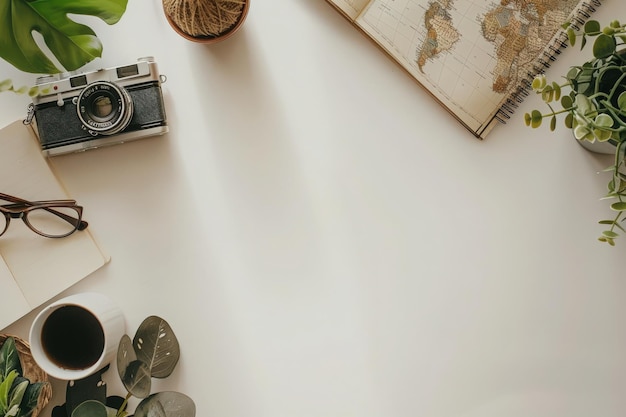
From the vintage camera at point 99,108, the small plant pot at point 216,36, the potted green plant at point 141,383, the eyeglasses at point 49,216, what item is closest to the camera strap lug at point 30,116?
the vintage camera at point 99,108

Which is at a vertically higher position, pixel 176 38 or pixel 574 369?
pixel 176 38

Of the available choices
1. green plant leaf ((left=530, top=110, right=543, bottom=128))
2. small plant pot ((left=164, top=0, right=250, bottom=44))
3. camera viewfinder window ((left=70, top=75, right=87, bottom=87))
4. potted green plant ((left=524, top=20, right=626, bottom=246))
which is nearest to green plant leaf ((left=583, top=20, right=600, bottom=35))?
potted green plant ((left=524, top=20, right=626, bottom=246))

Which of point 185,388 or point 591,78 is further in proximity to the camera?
point 185,388

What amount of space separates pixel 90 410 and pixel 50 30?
1.65ft

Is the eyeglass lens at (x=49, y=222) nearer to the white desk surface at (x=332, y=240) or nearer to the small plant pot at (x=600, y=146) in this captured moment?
the white desk surface at (x=332, y=240)

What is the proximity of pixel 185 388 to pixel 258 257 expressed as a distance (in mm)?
230

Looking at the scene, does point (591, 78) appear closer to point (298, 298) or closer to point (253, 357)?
point (298, 298)

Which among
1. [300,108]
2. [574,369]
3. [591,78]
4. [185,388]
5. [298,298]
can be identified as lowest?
[185,388]

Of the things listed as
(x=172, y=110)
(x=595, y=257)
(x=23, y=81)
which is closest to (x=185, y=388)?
(x=172, y=110)

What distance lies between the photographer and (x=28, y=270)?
81 cm

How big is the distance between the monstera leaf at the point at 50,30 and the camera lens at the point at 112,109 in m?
0.05

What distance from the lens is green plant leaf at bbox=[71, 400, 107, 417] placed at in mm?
698

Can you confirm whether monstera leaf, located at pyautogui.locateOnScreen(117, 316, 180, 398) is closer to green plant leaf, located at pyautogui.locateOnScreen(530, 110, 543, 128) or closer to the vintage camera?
the vintage camera

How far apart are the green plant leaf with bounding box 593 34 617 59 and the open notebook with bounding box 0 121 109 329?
0.74 meters
